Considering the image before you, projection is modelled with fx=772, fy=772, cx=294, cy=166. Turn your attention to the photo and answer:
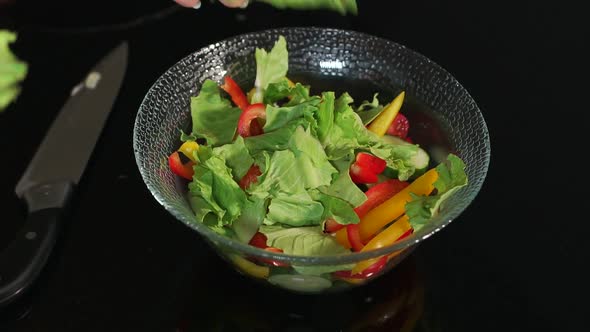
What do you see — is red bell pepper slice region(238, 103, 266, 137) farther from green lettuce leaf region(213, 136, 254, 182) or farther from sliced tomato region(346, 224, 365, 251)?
sliced tomato region(346, 224, 365, 251)

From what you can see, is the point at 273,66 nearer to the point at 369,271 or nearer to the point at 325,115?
the point at 325,115

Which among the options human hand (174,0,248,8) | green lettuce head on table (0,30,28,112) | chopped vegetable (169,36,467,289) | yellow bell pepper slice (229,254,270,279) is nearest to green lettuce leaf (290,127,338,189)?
chopped vegetable (169,36,467,289)

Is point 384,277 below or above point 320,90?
below

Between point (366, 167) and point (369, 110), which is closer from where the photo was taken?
point (366, 167)

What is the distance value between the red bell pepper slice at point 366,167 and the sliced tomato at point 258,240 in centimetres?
13

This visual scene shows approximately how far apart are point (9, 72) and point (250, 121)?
44 centimetres

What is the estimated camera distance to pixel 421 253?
35.9 inches

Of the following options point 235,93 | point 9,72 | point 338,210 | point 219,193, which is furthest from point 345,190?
point 9,72

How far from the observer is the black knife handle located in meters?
0.83

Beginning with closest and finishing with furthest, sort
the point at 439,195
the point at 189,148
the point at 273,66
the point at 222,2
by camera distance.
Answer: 1. the point at 439,195
2. the point at 189,148
3. the point at 273,66
4. the point at 222,2

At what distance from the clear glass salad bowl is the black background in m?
0.07

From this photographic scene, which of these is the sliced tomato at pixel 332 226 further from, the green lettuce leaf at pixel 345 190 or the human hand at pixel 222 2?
the human hand at pixel 222 2

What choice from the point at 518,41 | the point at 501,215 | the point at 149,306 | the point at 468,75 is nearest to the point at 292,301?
the point at 149,306

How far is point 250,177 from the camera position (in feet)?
2.82
